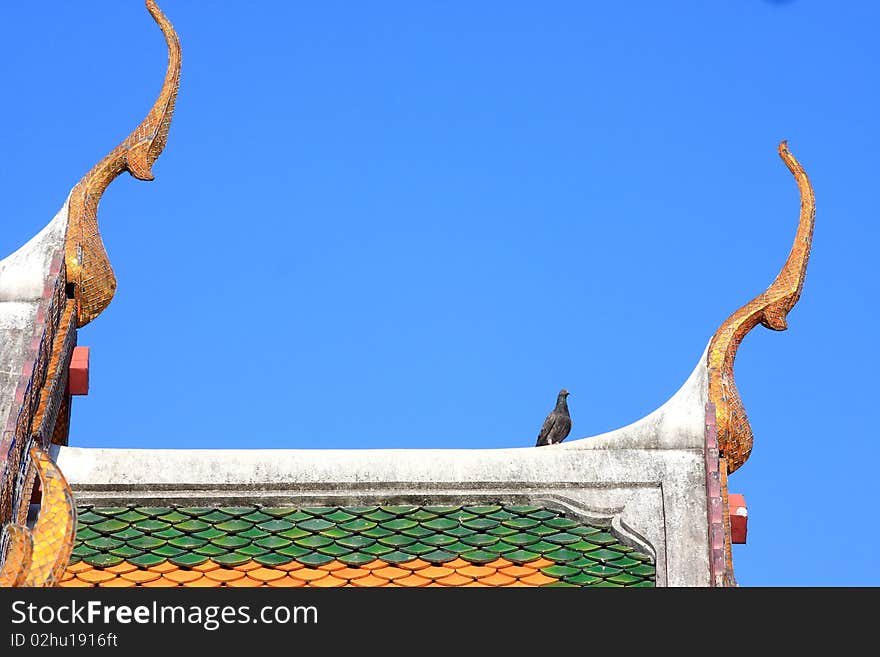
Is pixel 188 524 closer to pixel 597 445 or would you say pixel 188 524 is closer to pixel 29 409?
pixel 29 409

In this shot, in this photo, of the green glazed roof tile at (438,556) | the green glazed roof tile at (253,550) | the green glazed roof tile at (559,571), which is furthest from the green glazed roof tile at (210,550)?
the green glazed roof tile at (559,571)

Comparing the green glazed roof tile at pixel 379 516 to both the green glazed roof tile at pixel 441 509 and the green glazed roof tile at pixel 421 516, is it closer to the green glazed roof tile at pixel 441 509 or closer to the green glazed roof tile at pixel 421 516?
the green glazed roof tile at pixel 421 516

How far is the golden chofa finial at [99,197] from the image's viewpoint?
62.2 feet

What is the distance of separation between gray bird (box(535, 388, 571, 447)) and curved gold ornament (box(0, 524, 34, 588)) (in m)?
6.50

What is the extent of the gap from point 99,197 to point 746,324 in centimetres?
541

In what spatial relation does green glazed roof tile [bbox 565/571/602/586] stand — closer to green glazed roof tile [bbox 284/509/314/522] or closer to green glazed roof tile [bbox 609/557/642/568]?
green glazed roof tile [bbox 609/557/642/568]

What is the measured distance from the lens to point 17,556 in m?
16.4

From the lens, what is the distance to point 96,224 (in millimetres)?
19281

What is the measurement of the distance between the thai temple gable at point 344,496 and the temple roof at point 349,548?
0.02 m
